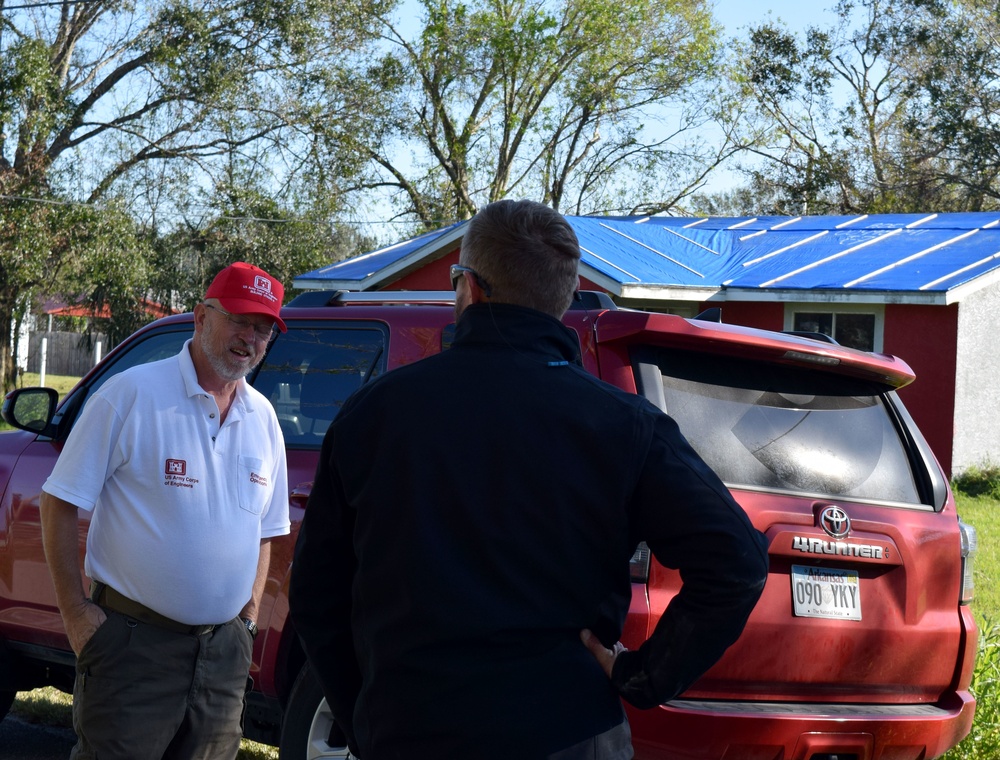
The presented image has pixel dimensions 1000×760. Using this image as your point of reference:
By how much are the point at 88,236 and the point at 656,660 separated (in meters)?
26.7

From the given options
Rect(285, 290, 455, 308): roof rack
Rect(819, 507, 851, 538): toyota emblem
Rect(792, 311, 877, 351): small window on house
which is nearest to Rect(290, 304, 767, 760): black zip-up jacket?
Rect(819, 507, 851, 538): toyota emblem

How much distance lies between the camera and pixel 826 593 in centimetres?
363

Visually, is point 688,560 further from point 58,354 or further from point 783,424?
point 58,354

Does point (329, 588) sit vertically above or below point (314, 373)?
below

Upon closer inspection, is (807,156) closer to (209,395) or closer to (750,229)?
(750,229)

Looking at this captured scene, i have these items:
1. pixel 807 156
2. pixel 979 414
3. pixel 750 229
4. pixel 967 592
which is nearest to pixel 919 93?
pixel 807 156

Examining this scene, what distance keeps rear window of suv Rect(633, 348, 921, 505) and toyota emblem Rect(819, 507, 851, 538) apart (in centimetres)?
10

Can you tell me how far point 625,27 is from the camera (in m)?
37.2

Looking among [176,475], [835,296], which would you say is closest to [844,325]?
[835,296]

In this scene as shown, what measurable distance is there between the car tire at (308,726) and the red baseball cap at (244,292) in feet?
3.77

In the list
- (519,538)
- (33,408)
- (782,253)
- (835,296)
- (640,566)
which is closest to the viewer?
(519,538)

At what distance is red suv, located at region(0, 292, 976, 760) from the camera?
351cm

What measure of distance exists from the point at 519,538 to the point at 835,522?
2.01m

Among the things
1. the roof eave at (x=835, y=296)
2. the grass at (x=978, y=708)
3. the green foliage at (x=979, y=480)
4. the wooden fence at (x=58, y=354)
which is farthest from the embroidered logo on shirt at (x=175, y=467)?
the wooden fence at (x=58, y=354)
